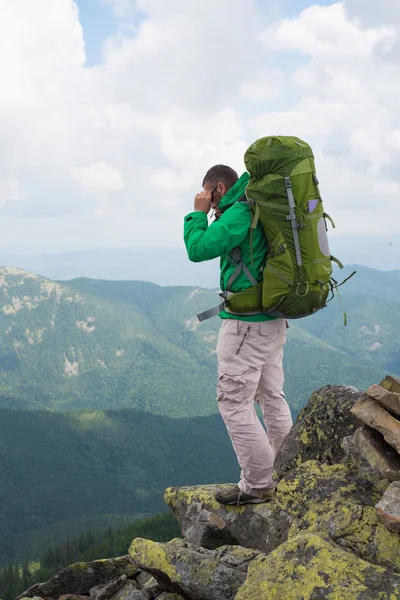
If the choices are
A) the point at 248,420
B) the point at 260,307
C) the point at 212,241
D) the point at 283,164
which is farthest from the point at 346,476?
the point at 283,164

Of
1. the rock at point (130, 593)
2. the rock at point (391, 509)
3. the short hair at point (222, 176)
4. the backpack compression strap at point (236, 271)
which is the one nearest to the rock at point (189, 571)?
the rock at point (130, 593)

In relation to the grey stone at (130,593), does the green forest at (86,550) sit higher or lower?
lower

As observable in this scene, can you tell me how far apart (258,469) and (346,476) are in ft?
7.62

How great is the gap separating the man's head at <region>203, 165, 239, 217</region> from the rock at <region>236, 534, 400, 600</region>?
543cm

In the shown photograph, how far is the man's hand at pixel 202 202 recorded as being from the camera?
8789 millimetres

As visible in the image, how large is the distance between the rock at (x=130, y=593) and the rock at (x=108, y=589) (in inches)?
3.8

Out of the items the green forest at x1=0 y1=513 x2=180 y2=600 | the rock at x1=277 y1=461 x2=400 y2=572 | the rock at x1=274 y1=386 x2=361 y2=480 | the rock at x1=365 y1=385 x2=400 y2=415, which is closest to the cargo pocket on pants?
the rock at x1=274 y1=386 x2=361 y2=480

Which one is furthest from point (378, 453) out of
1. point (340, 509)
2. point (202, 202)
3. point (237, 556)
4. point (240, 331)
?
point (202, 202)

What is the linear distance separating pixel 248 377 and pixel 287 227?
2.62 meters

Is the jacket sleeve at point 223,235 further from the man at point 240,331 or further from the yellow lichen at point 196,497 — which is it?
the yellow lichen at point 196,497

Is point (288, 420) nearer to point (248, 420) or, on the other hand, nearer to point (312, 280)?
point (248, 420)

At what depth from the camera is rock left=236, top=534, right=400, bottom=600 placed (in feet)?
16.6

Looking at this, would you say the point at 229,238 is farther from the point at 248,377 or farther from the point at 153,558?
the point at 153,558

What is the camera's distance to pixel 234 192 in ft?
28.6
